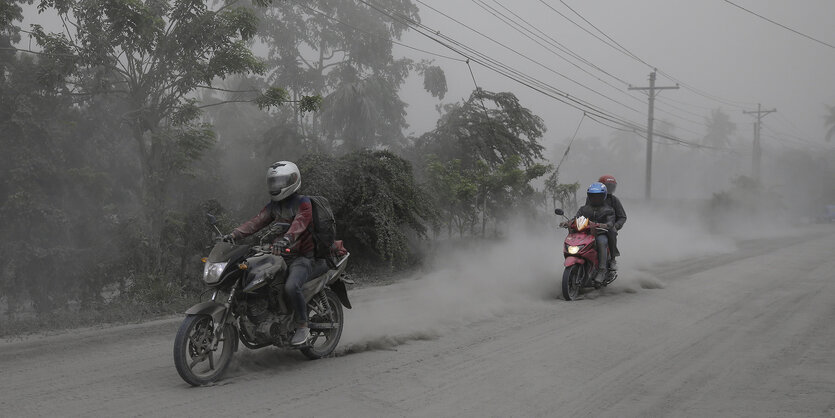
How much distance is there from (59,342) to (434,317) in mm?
4293

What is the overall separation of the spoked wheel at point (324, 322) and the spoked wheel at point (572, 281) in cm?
455

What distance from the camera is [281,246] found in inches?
219

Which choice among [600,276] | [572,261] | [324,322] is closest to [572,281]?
[572,261]

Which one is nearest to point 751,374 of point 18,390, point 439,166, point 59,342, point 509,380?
point 509,380

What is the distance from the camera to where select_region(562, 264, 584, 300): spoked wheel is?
996 cm

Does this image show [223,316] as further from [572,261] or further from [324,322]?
[572,261]

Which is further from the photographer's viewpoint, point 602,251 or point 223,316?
point 602,251

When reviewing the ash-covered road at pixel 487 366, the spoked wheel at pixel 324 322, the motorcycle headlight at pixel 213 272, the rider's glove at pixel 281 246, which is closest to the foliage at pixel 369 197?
the ash-covered road at pixel 487 366

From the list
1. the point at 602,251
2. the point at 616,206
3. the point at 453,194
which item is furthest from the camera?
the point at 453,194

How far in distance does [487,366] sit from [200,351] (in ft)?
8.61

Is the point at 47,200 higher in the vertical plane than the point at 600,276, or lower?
higher

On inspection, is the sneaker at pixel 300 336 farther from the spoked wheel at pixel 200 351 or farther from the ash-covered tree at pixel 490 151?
the ash-covered tree at pixel 490 151

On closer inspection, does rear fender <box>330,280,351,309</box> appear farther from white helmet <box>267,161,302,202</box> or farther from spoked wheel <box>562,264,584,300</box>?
spoked wheel <box>562,264,584,300</box>

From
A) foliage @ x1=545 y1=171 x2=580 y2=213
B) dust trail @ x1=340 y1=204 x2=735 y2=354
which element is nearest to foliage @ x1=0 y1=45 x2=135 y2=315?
dust trail @ x1=340 y1=204 x2=735 y2=354
